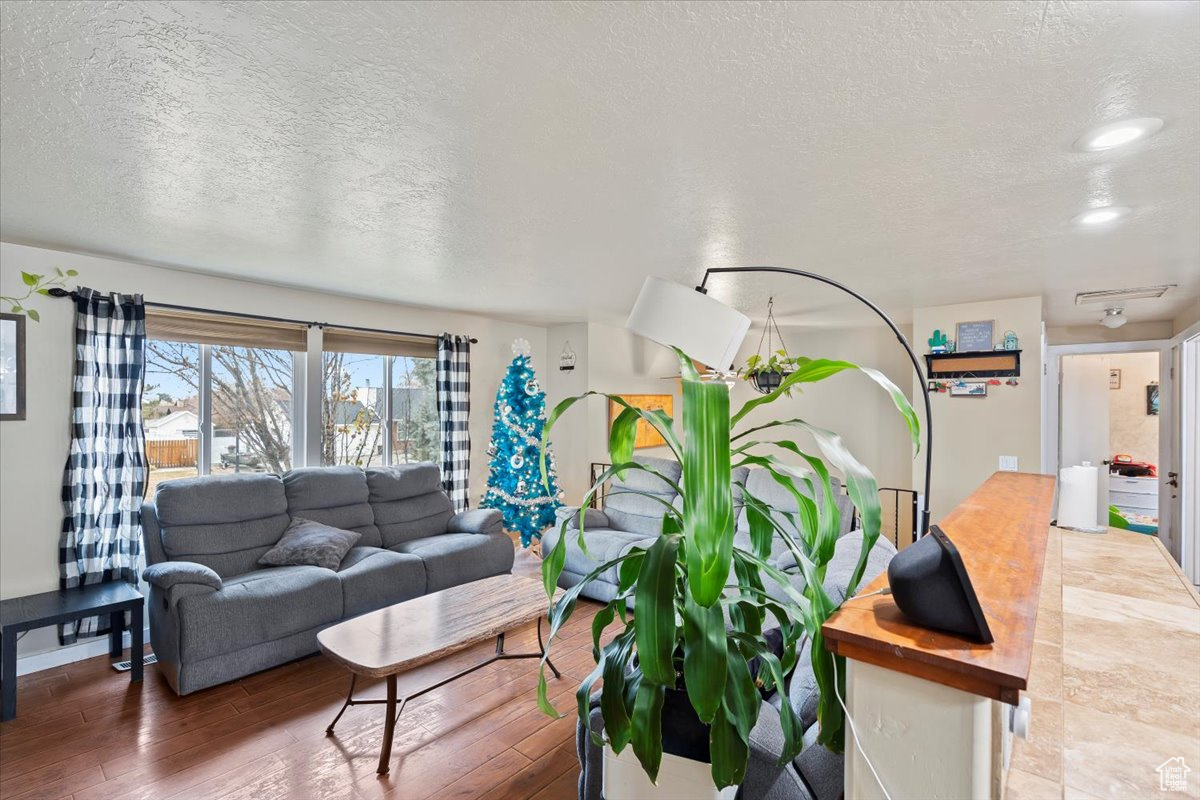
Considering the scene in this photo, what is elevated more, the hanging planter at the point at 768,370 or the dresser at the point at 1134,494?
the hanging planter at the point at 768,370

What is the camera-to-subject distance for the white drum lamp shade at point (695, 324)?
1247 mm

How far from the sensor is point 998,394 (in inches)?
173

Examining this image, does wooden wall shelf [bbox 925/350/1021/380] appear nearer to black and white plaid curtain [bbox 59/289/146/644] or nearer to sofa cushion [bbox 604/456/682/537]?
sofa cushion [bbox 604/456/682/537]

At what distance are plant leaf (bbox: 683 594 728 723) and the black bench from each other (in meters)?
3.35

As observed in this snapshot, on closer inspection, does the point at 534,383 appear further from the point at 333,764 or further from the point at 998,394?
the point at 998,394

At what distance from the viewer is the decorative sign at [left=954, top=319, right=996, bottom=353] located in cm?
444

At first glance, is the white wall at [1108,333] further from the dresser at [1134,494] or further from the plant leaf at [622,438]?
the plant leaf at [622,438]

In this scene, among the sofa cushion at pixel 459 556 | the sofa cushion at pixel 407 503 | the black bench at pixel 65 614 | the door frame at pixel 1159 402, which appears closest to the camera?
the black bench at pixel 65 614

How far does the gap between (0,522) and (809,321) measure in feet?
21.6

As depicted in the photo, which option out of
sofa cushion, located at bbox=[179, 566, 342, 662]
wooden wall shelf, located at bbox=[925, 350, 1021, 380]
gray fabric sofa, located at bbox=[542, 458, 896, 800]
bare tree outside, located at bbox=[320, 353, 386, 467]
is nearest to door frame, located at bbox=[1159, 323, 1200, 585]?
wooden wall shelf, located at bbox=[925, 350, 1021, 380]

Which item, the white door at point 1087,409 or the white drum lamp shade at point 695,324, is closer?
the white drum lamp shade at point 695,324

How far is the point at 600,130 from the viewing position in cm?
175

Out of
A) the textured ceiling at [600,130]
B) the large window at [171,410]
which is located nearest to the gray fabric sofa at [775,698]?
the textured ceiling at [600,130]

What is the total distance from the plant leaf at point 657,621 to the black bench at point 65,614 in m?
3.30
